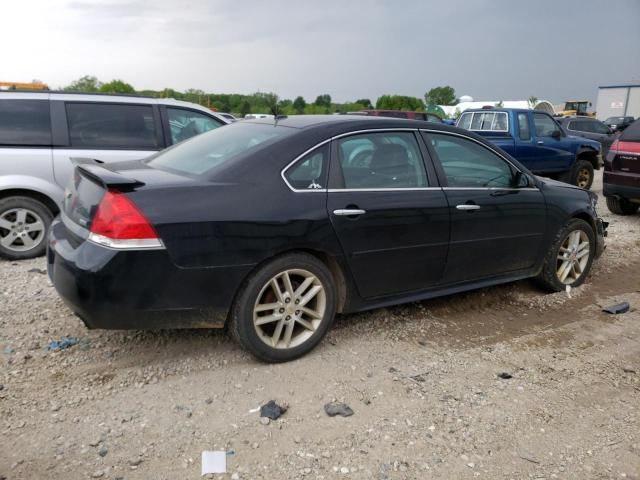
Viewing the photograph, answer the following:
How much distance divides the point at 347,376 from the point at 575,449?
133 cm

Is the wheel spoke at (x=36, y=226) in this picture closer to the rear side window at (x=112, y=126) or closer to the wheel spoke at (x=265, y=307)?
the rear side window at (x=112, y=126)

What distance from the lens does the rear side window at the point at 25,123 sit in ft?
18.4

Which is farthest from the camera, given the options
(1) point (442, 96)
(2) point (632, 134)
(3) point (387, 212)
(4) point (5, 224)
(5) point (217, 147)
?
(1) point (442, 96)

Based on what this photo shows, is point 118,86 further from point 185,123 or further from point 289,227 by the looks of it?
point 289,227

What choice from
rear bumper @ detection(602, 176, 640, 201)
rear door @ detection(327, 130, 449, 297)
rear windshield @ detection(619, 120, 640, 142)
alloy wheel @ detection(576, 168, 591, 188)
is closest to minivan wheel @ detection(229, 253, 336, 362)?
rear door @ detection(327, 130, 449, 297)

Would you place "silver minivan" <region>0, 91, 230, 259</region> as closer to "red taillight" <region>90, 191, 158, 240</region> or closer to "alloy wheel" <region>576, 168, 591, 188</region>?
"red taillight" <region>90, 191, 158, 240</region>

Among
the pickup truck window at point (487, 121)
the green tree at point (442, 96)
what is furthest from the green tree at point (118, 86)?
the green tree at point (442, 96)

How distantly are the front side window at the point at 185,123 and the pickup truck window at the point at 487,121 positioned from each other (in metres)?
6.37

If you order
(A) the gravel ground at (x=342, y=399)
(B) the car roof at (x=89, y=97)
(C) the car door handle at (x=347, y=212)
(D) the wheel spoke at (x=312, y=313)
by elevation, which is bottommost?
(A) the gravel ground at (x=342, y=399)

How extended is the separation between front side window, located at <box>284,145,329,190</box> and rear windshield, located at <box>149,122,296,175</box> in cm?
25

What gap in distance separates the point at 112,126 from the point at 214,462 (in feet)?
15.1

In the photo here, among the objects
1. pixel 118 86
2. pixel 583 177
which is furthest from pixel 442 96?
pixel 583 177

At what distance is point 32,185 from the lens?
18.4 ft

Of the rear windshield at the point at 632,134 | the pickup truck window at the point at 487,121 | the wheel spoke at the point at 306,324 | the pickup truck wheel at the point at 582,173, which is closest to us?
the wheel spoke at the point at 306,324
